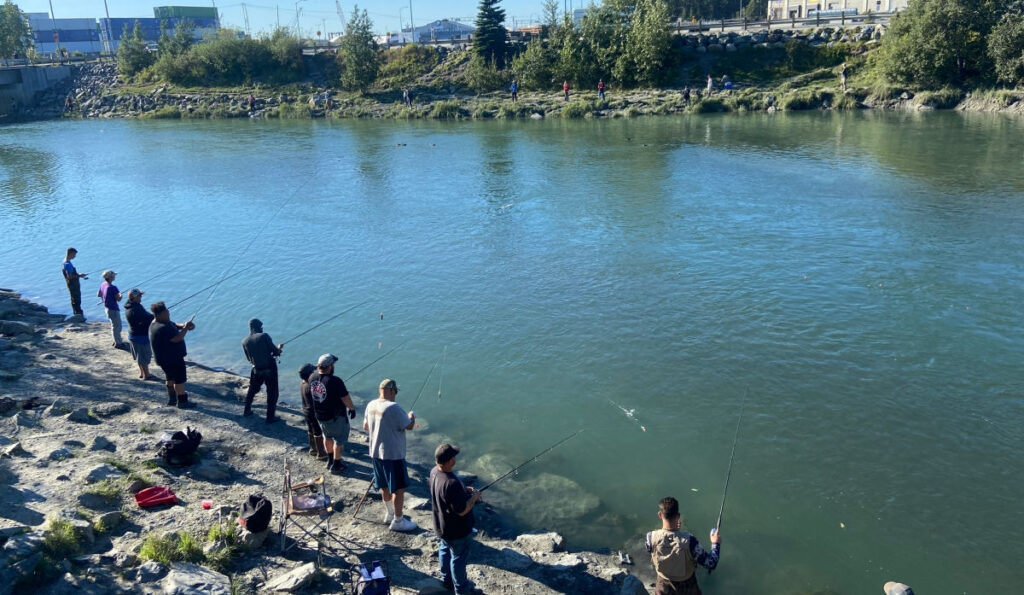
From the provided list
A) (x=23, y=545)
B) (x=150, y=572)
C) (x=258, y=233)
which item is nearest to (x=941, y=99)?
(x=258, y=233)

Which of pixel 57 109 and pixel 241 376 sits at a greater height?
pixel 57 109

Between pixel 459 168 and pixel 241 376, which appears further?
pixel 459 168

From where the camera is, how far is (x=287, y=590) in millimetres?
7992

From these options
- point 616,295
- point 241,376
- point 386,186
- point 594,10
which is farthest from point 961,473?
point 594,10

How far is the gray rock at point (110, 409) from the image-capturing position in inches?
517

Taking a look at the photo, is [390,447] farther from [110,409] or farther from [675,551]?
[110,409]

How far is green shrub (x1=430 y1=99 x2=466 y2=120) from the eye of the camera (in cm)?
6750

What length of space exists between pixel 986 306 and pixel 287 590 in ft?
56.2

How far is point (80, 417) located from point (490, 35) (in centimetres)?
7056

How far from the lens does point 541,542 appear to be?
32.6ft

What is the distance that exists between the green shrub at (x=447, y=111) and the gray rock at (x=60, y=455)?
2329 inches

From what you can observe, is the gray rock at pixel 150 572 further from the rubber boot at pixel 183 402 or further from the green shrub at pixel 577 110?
the green shrub at pixel 577 110

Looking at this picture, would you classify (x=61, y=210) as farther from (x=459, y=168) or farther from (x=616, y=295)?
(x=616, y=295)

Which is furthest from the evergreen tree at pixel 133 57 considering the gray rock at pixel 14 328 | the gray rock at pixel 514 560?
the gray rock at pixel 514 560
